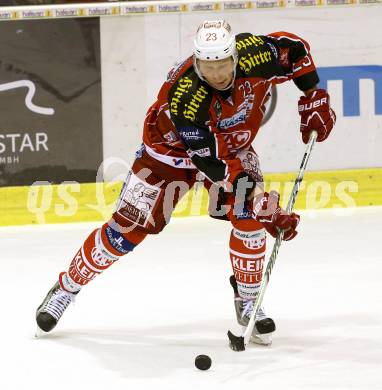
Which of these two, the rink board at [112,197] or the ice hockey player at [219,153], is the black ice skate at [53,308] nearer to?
the ice hockey player at [219,153]

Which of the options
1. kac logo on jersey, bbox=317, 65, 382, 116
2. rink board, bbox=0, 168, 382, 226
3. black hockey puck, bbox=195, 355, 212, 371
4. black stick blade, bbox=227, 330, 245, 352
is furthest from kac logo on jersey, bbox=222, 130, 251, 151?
kac logo on jersey, bbox=317, 65, 382, 116

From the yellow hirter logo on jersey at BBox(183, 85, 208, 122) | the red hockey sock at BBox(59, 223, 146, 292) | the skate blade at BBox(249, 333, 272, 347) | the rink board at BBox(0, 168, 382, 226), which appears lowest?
the rink board at BBox(0, 168, 382, 226)

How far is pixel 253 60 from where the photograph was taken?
4129mm

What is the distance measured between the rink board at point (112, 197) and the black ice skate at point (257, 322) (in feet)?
7.00

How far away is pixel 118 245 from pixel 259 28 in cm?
251

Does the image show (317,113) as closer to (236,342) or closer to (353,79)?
(236,342)

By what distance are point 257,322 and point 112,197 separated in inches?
93.3

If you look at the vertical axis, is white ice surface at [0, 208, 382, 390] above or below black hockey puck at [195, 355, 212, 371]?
below

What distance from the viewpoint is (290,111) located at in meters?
6.64

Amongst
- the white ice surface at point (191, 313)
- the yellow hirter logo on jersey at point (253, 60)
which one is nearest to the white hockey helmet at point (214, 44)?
the yellow hirter logo on jersey at point (253, 60)

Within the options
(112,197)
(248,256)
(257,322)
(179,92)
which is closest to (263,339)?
(257,322)

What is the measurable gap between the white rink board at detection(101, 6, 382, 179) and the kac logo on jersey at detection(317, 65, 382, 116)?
0.02 meters

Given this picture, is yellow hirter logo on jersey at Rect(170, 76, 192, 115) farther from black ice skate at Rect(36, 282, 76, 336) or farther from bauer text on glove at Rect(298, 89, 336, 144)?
black ice skate at Rect(36, 282, 76, 336)

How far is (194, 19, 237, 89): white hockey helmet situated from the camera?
3867 mm
